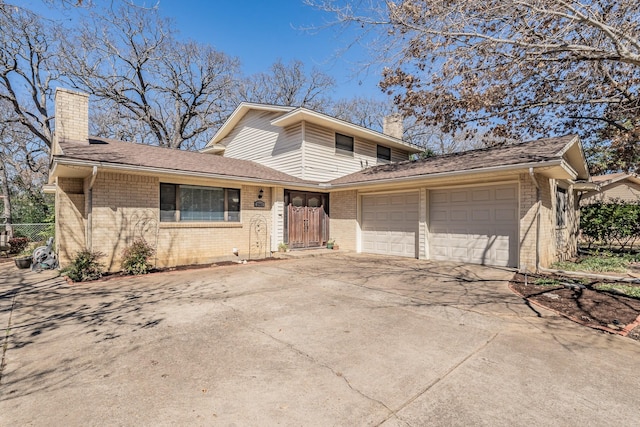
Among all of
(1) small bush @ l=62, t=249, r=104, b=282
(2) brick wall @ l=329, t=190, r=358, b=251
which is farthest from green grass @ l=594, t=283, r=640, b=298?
(1) small bush @ l=62, t=249, r=104, b=282

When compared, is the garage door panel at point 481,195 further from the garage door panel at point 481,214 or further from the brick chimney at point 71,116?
the brick chimney at point 71,116

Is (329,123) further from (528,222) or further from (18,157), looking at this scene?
(18,157)

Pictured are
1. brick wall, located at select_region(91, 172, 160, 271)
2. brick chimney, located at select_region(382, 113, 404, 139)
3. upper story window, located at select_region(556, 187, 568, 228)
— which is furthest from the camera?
brick chimney, located at select_region(382, 113, 404, 139)

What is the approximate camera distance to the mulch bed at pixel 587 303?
415 centimetres

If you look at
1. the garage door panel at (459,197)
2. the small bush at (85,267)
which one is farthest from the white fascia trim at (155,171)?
the garage door panel at (459,197)

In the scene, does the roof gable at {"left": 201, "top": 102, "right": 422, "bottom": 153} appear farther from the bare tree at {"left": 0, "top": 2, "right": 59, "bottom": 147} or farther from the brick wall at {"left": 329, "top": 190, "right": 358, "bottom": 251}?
the bare tree at {"left": 0, "top": 2, "right": 59, "bottom": 147}

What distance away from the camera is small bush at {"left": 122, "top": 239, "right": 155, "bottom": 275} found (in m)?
7.71

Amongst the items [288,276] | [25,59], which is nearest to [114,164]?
[288,276]

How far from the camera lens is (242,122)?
49.9 ft

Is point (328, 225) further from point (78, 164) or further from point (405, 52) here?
point (78, 164)

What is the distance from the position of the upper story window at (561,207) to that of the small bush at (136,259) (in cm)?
1188

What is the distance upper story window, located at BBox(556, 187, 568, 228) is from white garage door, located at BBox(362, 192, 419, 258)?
4.19m

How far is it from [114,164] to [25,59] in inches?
666

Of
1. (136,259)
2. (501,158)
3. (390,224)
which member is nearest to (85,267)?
(136,259)
